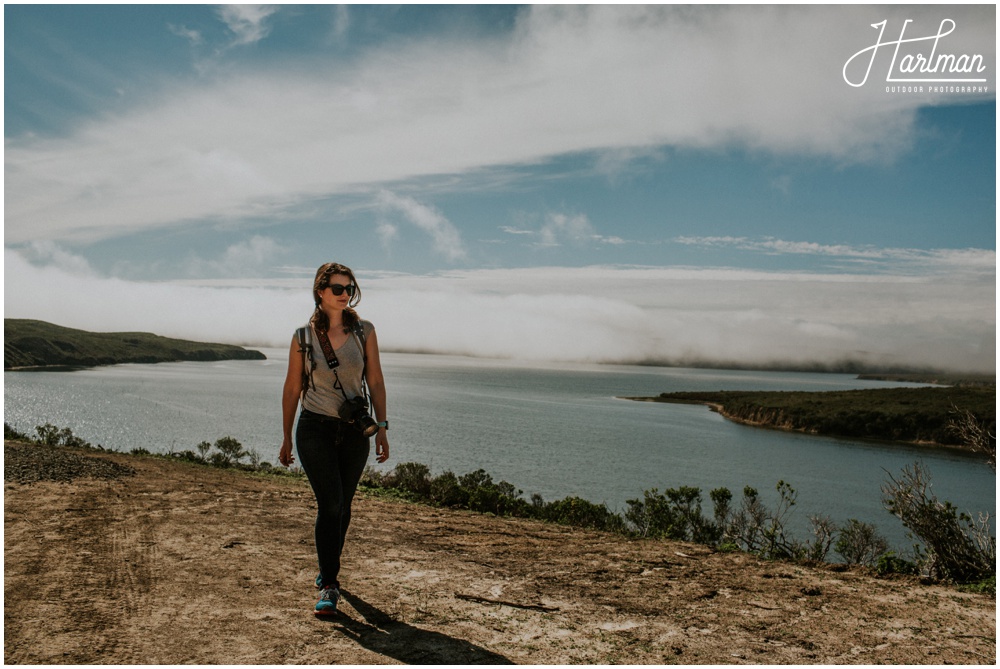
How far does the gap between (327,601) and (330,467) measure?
2.46 ft

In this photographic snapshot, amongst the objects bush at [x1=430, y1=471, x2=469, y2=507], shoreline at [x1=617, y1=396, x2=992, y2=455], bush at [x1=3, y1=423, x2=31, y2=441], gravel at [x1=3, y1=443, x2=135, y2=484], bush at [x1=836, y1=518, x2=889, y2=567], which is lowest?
bush at [x1=3, y1=423, x2=31, y2=441]

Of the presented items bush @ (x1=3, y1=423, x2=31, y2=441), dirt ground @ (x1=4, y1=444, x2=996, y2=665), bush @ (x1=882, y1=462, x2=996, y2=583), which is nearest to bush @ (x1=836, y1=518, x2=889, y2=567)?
bush @ (x1=882, y1=462, x2=996, y2=583)

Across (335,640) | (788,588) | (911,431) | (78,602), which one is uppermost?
(911,431)

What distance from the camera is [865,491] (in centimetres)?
3073

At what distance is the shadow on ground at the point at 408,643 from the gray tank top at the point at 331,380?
1136 mm

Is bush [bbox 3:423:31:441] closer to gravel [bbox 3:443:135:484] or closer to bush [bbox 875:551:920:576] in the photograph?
gravel [bbox 3:443:135:484]

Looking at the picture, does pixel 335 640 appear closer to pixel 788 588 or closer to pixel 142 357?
pixel 788 588

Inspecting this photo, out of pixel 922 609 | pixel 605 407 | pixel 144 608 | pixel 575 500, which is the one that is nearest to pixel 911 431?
pixel 605 407

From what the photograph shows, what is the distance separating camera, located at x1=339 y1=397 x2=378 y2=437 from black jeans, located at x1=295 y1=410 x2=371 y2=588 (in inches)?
1.8

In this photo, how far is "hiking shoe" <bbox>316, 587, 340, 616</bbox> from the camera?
11.2ft

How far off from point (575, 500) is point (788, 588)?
201 inches

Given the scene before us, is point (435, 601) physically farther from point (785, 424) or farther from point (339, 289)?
point (785, 424)

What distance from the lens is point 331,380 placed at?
342 centimetres

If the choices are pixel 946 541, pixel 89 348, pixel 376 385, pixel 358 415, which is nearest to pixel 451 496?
pixel 376 385
